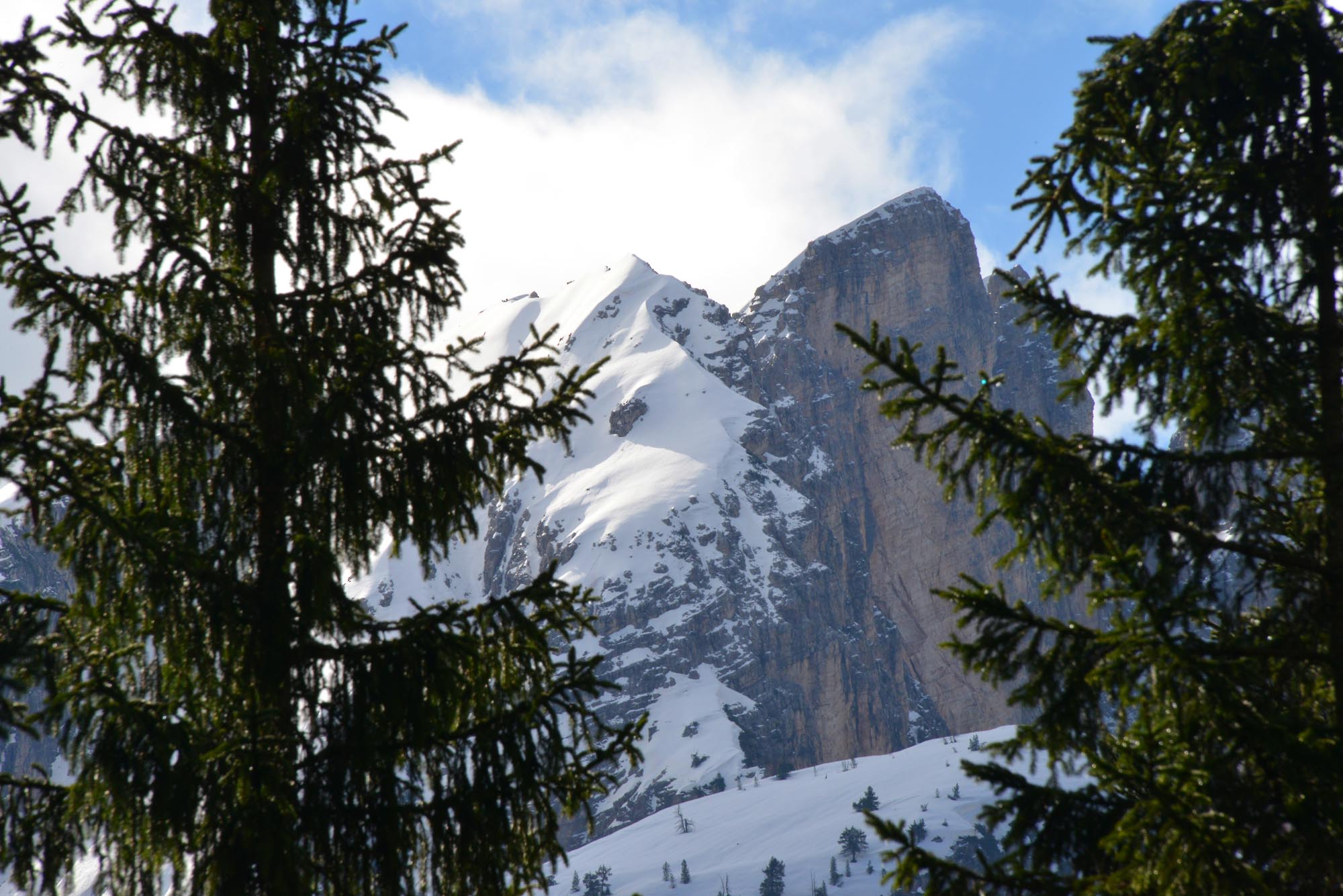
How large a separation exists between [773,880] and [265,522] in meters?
113

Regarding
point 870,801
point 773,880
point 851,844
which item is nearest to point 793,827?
point 870,801

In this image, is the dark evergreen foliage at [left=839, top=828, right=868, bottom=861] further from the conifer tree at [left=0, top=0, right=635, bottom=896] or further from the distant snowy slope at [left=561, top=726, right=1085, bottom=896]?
the conifer tree at [left=0, top=0, right=635, bottom=896]

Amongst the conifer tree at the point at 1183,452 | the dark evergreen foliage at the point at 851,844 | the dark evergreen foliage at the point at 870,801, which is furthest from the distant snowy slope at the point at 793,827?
the conifer tree at the point at 1183,452

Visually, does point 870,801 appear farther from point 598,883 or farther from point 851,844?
point 598,883

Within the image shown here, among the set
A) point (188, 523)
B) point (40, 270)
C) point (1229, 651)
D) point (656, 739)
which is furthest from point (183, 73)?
point (656, 739)

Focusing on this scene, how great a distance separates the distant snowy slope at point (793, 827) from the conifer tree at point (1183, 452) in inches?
4160

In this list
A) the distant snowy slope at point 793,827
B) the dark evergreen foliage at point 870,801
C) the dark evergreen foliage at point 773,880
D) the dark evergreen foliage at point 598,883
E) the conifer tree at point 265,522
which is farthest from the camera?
the dark evergreen foliage at point 870,801

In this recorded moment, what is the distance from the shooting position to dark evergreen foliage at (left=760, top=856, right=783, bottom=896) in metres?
109

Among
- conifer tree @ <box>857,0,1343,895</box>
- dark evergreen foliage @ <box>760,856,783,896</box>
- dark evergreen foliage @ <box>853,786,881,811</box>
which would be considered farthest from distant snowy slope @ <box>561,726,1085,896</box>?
conifer tree @ <box>857,0,1343,895</box>

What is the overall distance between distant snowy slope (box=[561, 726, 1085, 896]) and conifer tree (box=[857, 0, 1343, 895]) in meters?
106

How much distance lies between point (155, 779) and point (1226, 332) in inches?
198

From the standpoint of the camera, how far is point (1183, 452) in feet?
18.2

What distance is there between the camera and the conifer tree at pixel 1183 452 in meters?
4.70

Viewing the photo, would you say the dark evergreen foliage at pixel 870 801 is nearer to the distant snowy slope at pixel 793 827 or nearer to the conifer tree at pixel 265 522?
the distant snowy slope at pixel 793 827
